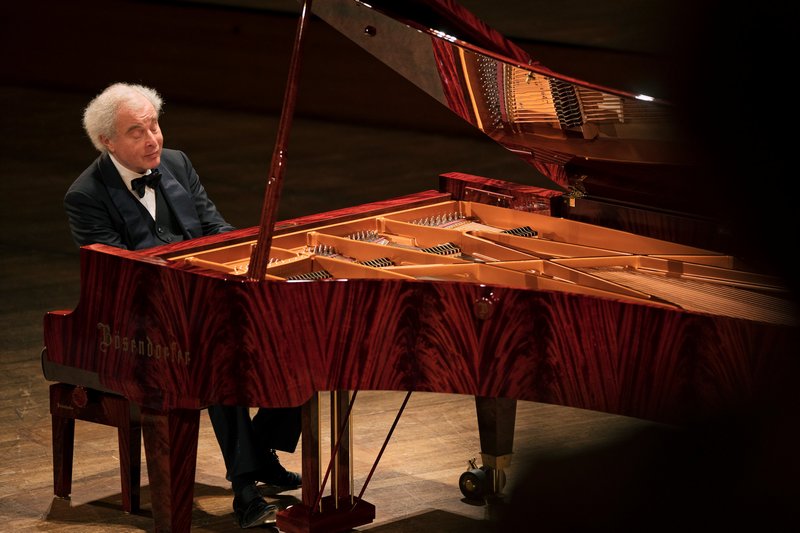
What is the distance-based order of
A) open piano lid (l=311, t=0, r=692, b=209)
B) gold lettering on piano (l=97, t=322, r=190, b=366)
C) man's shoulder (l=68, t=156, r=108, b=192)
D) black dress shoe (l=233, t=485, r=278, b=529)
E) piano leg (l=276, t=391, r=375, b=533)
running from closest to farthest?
gold lettering on piano (l=97, t=322, r=190, b=366) < open piano lid (l=311, t=0, r=692, b=209) < piano leg (l=276, t=391, r=375, b=533) < black dress shoe (l=233, t=485, r=278, b=529) < man's shoulder (l=68, t=156, r=108, b=192)

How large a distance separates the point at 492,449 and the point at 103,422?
111 centimetres

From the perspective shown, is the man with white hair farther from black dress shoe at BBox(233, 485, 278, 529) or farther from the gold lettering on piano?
the gold lettering on piano

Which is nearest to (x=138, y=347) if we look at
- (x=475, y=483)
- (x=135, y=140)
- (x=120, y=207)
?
(x=120, y=207)

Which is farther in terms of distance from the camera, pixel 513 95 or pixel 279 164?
→ pixel 513 95

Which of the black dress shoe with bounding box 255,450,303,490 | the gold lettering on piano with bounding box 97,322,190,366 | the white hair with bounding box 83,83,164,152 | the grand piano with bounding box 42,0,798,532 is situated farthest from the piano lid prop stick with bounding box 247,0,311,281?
the black dress shoe with bounding box 255,450,303,490

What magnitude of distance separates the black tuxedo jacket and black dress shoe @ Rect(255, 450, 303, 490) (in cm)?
71

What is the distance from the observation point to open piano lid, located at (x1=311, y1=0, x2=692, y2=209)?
123 inches

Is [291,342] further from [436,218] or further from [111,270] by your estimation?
[436,218]

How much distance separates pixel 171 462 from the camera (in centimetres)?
306

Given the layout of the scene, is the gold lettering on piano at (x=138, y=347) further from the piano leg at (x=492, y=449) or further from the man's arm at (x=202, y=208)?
the piano leg at (x=492, y=449)

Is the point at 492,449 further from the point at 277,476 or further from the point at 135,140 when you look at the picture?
the point at 135,140

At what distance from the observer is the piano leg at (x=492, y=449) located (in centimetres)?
362

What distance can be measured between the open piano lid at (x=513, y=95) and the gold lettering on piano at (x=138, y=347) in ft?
3.16

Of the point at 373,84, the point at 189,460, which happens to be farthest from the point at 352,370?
the point at 373,84
